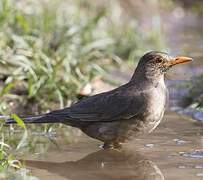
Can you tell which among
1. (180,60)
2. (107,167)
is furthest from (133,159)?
(180,60)

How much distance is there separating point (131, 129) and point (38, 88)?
2.09 m

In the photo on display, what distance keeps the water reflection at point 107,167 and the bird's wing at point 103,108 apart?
449 mm

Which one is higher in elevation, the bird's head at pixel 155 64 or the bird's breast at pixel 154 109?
the bird's head at pixel 155 64

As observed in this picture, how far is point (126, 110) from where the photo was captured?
679 cm

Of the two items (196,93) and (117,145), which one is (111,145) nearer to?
(117,145)

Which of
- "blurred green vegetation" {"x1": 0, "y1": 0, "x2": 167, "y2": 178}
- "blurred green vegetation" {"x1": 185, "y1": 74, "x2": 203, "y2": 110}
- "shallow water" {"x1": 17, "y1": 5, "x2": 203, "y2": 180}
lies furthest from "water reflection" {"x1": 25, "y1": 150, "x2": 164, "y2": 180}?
"blurred green vegetation" {"x1": 185, "y1": 74, "x2": 203, "y2": 110}

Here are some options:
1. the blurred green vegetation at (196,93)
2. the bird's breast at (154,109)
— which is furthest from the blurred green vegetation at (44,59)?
the blurred green vegetation at (196,93)

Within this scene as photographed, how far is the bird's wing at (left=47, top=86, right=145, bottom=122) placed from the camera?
684cm

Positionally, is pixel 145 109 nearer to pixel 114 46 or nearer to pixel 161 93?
pixel 161 93

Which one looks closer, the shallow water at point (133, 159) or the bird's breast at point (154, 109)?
the shallow water at point (133, 159)

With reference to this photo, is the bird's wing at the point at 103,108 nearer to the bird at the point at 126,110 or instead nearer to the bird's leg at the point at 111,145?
the bird at the point at 126,110

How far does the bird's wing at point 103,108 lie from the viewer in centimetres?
684

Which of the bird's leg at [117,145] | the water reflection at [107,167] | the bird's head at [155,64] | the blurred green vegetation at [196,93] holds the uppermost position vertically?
the bird's head at [155,64]

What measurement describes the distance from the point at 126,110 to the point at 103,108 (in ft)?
0.91
